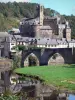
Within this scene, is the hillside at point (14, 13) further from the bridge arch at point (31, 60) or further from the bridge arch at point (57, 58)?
the bridge arch at point (31, 60)

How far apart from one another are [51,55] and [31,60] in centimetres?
371

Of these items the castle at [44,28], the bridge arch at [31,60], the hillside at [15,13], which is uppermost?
the hillside at [15,13]

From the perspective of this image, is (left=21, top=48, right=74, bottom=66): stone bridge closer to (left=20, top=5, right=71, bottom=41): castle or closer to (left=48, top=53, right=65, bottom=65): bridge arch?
(left=48, top=53, right=65, bottom=65): bridge arch

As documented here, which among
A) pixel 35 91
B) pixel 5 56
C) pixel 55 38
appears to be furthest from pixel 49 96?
pixel 55 38

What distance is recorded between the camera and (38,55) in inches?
2542

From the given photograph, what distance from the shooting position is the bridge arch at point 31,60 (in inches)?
2488

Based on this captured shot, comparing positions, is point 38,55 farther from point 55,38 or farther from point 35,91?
point 35,91

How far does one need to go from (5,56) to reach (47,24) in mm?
26643

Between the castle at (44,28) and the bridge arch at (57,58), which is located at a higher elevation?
the castle at (44,28)

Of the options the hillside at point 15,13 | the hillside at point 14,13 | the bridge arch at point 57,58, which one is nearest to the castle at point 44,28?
the bridge arch at point 57,58

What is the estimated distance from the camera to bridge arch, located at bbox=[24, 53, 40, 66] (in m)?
63.2

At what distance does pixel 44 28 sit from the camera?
88.4 metres

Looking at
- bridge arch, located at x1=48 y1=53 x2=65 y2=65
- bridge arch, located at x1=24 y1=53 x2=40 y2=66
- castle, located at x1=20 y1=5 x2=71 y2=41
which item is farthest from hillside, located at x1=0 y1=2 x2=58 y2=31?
bridge arch, located at x1=24 y1=53 x2=40 y2=66

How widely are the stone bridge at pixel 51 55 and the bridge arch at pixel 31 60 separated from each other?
227mm
